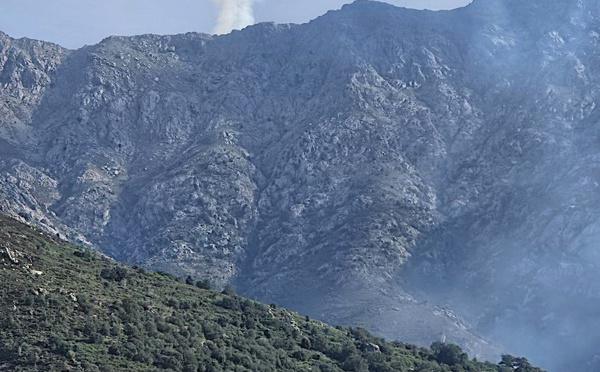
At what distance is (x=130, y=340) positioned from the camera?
63906 millimetres

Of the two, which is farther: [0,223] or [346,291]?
[346,291]

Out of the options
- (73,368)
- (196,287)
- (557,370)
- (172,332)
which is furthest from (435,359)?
(557,370)

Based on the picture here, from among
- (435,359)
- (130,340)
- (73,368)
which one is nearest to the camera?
(73,368)

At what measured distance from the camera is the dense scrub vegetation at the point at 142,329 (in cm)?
5950

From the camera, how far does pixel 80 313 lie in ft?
214

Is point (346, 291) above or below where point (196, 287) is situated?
above

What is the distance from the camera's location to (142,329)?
66.6 meters

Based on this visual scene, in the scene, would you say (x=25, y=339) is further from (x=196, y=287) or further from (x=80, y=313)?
(x=196, y=287)

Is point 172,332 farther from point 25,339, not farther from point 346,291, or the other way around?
point 346,291

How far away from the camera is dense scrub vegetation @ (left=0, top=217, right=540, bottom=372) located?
195ft

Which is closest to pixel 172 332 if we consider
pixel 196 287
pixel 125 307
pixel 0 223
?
pixel 125 307

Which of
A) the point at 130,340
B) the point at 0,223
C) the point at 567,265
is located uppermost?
the point at 567,265

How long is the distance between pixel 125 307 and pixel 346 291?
129 m

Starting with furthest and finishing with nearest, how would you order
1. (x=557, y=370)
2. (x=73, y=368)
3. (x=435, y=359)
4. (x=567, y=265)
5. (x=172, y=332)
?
(x=567, y=265) < (x=557, y=370) < (x=435, y=359) < (x=172, y=332) < (x=73, y=368)
